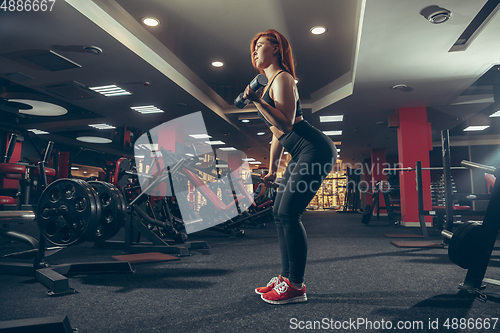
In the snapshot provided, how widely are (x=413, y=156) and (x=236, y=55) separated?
4233mm

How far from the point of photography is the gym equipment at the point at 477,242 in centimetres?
138

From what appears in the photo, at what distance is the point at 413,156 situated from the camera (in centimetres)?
632

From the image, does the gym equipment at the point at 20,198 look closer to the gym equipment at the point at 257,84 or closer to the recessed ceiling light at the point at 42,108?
the gym equipment at the point at 257,84

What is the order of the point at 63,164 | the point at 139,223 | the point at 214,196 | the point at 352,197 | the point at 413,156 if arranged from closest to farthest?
the point at 139,223 → the point at 214,196 → the point at 413,156 → the point at 63,164 → the point at 352,197

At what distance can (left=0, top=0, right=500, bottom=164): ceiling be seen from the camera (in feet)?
11.3

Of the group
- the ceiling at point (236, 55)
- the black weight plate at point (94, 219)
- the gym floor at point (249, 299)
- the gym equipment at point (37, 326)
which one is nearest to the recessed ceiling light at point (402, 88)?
the ceiling at point (236, 55)

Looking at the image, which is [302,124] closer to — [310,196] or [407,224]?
[310,196]

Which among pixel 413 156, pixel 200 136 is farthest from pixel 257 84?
pixel 200 136

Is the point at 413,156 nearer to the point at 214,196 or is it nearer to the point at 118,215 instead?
the point at 214,196

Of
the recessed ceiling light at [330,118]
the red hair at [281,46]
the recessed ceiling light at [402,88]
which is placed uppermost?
the recessed ceiling light at [402,88]

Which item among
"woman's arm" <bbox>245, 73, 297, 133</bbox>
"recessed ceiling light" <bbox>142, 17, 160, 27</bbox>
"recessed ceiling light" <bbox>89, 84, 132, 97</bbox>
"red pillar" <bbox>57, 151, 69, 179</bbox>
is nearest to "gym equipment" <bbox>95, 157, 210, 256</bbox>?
"woman's arm" <bbox>245, 73, 297, 133</bbox>

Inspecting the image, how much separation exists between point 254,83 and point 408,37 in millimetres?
3471

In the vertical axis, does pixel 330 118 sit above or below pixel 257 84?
above

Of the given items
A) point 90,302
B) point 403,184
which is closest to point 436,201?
point 403,184
